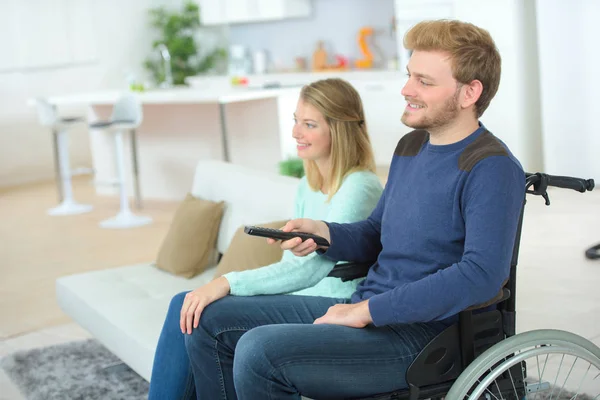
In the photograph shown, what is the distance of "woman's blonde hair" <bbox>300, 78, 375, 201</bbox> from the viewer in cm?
233

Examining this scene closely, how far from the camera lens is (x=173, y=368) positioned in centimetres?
214

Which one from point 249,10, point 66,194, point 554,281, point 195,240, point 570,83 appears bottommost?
point 554,281

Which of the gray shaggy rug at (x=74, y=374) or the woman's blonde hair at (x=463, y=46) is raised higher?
the woman's blonde hair at (x=463, y=46)

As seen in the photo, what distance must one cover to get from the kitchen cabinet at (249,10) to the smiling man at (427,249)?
706 centimetres

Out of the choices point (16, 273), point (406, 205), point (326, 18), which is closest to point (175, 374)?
point (406, 205)

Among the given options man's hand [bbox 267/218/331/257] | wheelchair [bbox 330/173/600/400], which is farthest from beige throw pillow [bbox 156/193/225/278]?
wheelchair [bbox 330/173/600/400]

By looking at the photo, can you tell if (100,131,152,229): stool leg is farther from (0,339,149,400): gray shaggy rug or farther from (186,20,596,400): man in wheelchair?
(186,20,596,400): man in wheelchair

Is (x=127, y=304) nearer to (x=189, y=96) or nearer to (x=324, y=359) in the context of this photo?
(x=324, y=359)

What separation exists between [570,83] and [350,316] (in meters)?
5.11

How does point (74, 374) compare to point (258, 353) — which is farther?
point (74, 374)

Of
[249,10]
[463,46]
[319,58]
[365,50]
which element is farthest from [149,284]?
[249,10]

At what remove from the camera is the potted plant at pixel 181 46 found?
9.48 m

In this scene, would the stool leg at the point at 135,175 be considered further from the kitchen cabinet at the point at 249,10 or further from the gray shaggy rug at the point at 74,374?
the gray shaggy rug at the point at 74,374

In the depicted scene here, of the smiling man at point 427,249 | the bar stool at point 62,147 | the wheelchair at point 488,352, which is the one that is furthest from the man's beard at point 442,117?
the bar stool at point 62,147
